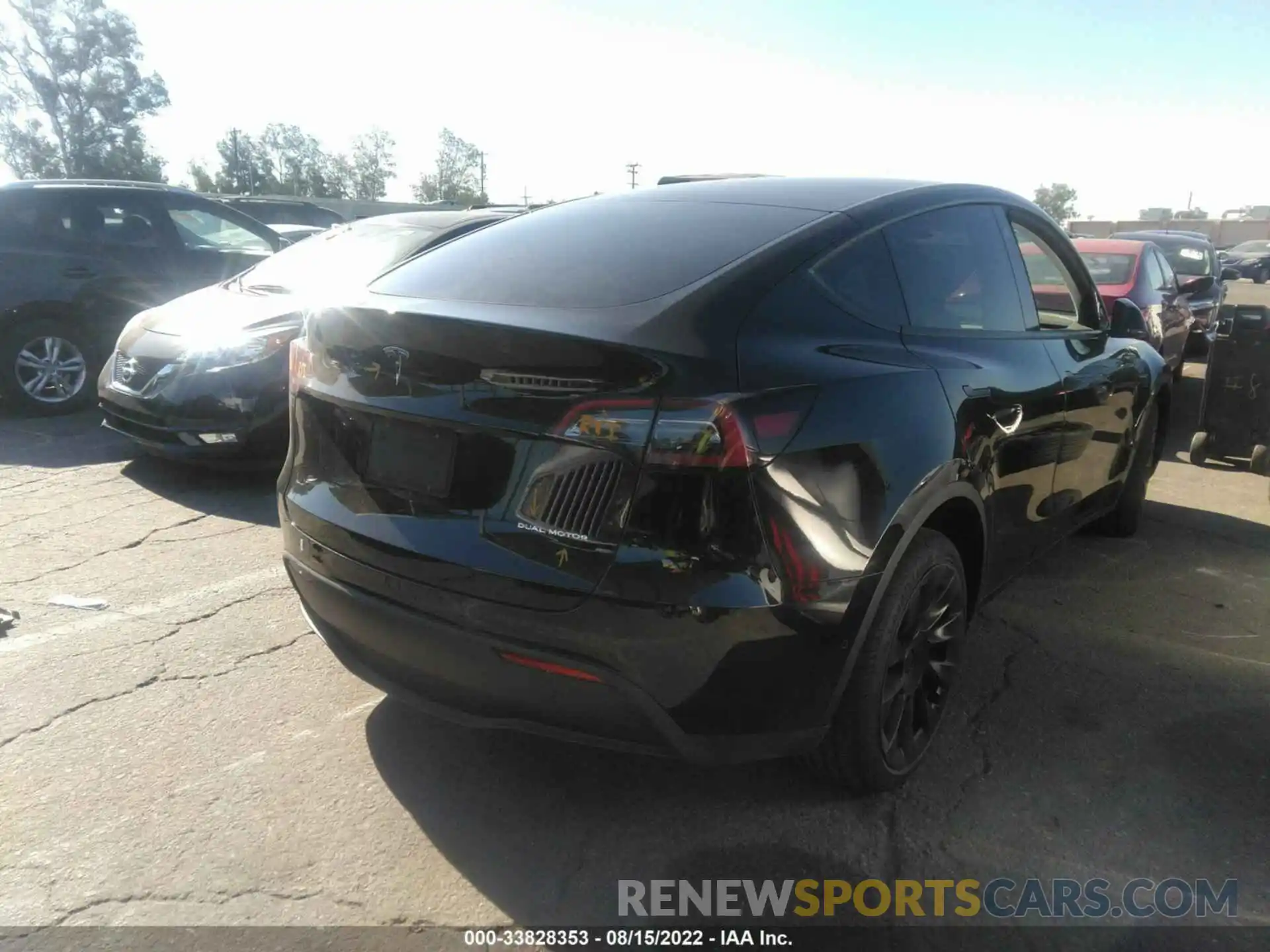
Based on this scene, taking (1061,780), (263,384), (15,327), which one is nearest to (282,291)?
(263,384)

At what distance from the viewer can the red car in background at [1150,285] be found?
8234 millimetres

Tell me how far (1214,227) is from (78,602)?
67290 mm

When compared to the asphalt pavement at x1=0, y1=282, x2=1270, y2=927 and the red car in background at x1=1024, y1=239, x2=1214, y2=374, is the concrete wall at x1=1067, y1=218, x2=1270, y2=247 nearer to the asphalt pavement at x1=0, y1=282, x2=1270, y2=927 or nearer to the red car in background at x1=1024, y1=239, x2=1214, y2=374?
the red car in background at x1=1024, y1=239, x2=1214, y2=374

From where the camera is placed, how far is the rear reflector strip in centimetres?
219

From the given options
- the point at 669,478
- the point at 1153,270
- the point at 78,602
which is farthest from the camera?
the point at 1153,270

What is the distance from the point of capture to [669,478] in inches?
82.8

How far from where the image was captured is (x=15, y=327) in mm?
7266

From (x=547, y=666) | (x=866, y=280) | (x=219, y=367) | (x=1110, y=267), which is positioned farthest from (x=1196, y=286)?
(x=547, y=666)

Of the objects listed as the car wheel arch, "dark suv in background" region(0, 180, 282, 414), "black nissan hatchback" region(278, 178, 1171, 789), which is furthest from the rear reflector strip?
"dark suv in background" region(0, 180, 282, 414)

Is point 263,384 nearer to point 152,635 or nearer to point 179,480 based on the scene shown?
point 179,480

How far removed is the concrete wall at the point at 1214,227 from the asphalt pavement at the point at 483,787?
5749 centimetres

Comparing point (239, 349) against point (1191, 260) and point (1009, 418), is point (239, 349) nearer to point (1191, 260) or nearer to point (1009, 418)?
point (1009, 418)

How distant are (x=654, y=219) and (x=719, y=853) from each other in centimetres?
184

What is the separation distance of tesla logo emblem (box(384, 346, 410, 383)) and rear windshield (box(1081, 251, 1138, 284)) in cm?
753
